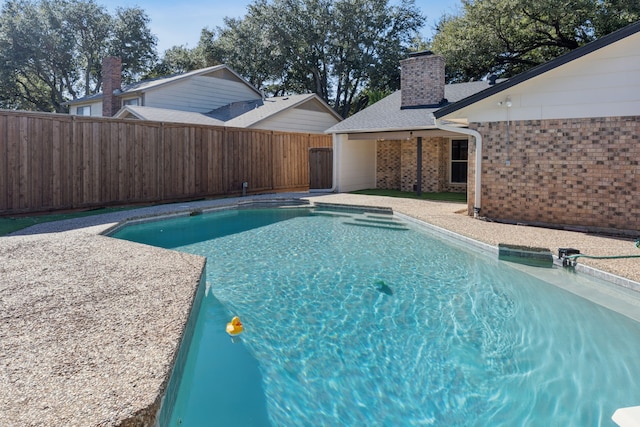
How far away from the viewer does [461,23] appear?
2231cm

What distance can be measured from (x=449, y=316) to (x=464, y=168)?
11.9 m

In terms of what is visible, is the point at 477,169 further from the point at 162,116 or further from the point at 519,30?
the point at 519,30

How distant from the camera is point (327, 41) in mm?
29406

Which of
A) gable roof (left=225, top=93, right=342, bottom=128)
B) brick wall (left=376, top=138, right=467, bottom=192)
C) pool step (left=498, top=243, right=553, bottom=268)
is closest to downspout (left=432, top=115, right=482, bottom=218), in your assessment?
pool step (left=498, top=243, right=553, bottom=268)

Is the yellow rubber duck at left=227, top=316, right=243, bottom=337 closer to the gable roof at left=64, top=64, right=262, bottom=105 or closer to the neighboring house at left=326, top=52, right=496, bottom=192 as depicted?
the neighboring house at left=326, top=52, right=496, bottom=192

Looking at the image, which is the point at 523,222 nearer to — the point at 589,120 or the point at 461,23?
the point at 589,120

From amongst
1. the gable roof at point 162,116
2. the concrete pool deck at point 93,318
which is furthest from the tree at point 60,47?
the concrete pool deck at point 93,318

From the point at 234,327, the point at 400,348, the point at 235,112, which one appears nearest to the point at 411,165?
the point at 235,112

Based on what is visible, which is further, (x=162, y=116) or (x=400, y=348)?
(x=162, y=116)

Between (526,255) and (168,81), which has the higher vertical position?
(168,81)

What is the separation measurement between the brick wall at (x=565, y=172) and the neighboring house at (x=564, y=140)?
0.02 m

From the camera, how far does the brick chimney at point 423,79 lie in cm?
1488

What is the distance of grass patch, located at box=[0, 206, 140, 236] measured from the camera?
8.01 m

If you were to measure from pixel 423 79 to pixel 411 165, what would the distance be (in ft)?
10.5
